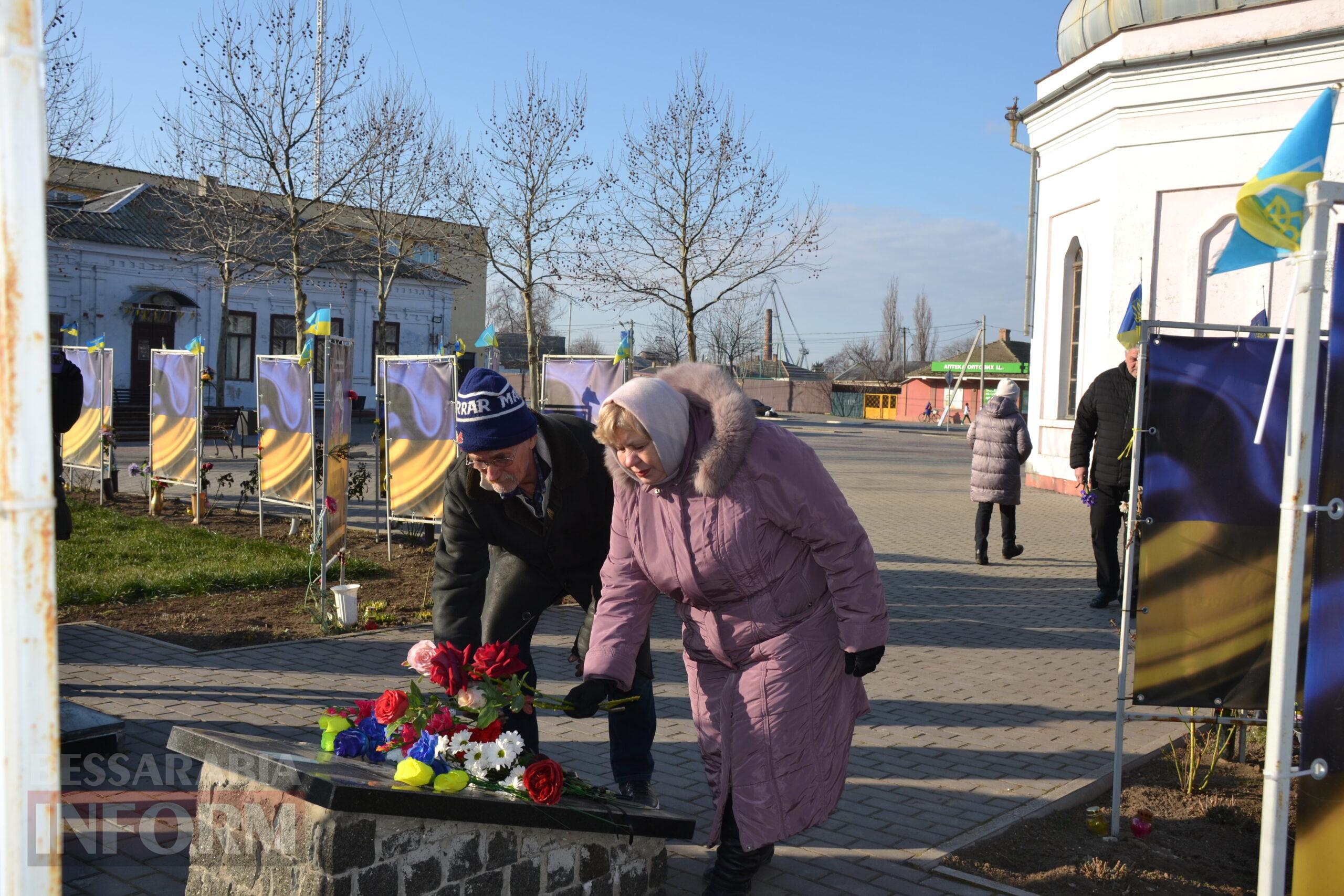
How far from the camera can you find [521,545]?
404 centimetres

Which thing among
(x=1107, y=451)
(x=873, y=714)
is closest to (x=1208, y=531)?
(x=873, y=714)

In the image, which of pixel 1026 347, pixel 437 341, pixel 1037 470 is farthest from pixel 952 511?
pixel 1026 347

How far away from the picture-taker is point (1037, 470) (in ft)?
68.2

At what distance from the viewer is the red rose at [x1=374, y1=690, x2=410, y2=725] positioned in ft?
10.6

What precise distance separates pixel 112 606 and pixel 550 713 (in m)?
4.57

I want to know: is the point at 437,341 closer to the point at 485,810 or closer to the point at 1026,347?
the point at 485,810

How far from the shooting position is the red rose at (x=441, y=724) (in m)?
3.17

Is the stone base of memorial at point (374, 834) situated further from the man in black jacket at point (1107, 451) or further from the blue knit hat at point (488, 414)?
the man in black jacket at point (1107, 451)

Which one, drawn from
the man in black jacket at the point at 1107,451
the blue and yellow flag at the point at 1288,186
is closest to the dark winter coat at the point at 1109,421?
the man in black jacket at the point at 1107,451

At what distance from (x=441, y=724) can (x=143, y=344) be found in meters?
34.8

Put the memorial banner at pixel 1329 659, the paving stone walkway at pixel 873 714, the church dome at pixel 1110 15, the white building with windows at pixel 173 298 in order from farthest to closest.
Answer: the white building with windows at pixel 173 298 < the church dome at pixel 1110 15 < the paving stone walkway at pixel 873 714 < the memorial banner at pixel 1329 659

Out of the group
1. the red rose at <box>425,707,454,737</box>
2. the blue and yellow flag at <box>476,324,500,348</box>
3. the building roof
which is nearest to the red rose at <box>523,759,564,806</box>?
the red rose at <box>425,707,454,737</box>

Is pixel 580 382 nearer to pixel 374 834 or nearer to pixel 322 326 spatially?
pixel 322 326

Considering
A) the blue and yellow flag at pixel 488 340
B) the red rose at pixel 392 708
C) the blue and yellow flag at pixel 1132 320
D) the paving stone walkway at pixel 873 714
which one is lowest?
the paving stone walkway at pixel 873 714
